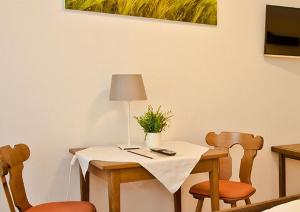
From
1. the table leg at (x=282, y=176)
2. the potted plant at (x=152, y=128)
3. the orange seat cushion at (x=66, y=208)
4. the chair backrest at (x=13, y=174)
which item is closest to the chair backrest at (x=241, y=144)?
the potted plant at (x=152, y=128)

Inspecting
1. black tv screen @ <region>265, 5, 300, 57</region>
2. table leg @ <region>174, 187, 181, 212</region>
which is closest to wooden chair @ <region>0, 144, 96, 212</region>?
table leg @ <region>174, 187, 181, 212</region>

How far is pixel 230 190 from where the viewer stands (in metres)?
2.44

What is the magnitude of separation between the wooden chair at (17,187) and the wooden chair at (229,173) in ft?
2.76

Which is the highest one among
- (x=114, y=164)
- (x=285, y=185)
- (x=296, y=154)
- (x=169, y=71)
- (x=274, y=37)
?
(x=274, y=37)

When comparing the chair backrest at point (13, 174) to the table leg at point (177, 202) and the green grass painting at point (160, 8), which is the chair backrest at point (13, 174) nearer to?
the green grass painting at point (160, 8)

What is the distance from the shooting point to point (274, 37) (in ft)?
10.7

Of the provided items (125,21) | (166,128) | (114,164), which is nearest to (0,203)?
(114,164)

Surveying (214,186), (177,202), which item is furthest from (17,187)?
(177,202)

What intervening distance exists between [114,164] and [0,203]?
2.95 ft

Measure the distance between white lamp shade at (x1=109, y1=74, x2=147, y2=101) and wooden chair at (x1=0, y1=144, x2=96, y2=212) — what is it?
679 mm

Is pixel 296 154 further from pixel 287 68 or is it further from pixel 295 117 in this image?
pixel 287 68

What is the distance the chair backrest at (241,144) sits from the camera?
2.56m

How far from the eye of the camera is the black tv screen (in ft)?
10.6

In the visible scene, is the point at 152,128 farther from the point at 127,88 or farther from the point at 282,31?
the point at 282,31
